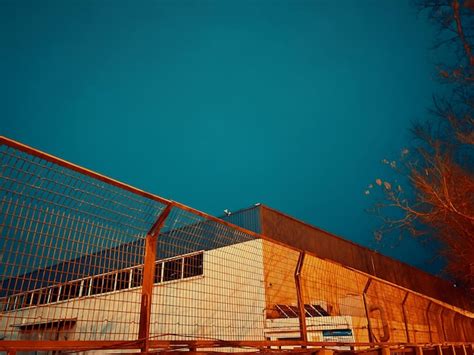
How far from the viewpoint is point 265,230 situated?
40.9 feet

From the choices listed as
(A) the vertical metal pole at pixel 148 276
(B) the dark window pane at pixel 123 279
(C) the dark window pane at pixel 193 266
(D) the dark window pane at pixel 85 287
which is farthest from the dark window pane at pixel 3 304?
(C) the dark window pane at pixel 193 266

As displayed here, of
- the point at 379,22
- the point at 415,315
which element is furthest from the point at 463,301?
the point at 379,22

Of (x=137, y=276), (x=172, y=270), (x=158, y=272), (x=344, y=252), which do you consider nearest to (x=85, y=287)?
(x=137, y=276)

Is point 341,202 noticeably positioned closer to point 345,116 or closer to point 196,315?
point 345,116

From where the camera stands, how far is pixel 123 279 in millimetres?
2869

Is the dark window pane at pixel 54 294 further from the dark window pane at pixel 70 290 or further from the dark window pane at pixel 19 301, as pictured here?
the dark window pane at pixel 19 301

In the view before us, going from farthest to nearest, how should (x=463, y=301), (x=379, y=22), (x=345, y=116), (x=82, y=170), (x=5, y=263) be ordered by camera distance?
1. (x=345, y=116)
2. (x=379, y=22)
3. (x=463, y=301)
4. (x=82, y=170)
5. (x=5, y=263)

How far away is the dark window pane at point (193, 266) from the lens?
3.52m

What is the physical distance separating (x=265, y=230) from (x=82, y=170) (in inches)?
405

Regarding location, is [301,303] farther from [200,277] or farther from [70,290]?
[70,290]

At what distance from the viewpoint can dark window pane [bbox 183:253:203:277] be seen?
3.52 meters

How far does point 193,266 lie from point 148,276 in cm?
65

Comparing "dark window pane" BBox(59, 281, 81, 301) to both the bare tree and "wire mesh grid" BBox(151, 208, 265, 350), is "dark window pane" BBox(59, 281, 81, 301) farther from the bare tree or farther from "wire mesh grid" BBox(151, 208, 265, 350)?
the bare tree

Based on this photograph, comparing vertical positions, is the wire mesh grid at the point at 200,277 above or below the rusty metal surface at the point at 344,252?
below
